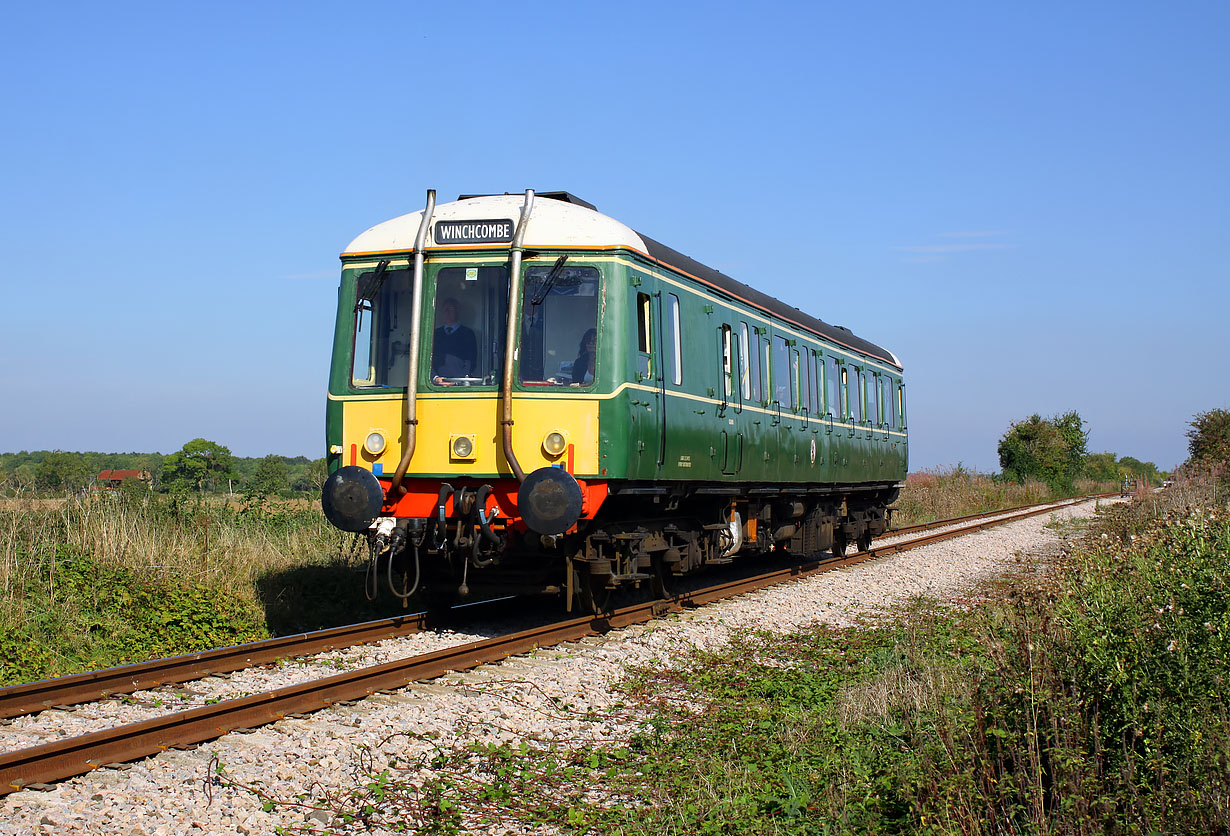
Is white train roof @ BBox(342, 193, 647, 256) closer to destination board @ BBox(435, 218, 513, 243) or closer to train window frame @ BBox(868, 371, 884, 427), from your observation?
destination board @ BBox(435, 218, 513, 243)

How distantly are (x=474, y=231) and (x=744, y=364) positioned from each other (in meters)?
4.42

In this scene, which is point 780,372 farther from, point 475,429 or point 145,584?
point 145,584

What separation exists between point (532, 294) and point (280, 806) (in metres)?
5.40

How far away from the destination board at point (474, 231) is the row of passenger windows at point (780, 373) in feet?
4.39

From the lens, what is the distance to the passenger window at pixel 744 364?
12883 mm

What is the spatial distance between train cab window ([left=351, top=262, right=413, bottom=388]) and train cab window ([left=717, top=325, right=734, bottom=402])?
3790mm

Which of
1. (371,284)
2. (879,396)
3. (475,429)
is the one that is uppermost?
(371,284)

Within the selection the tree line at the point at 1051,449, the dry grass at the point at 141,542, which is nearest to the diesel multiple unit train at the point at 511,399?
the dry grass at the point at 141,542

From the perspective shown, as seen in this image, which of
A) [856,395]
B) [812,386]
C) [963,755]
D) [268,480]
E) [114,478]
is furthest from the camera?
[856,395]

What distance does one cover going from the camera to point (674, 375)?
1076 cm

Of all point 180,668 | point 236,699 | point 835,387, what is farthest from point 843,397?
point 236,699

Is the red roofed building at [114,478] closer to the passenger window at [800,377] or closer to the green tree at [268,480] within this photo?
the green tree at [268,480]

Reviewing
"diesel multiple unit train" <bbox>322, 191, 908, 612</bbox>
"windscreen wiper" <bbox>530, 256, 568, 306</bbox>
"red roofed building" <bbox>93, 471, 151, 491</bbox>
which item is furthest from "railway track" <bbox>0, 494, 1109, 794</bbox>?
"red roofed building" <bbox>93, 471, 151, 491</bbox>

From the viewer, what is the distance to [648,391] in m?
10.0
